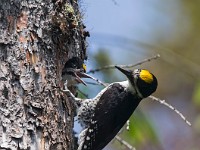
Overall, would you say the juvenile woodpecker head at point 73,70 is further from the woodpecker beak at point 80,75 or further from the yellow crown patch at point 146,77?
the yellow crown patch at point 146,77

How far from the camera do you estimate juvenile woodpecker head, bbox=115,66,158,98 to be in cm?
527

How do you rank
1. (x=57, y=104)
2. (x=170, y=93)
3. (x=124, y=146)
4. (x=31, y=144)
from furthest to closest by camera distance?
(x=170, y=93) < (x=124, y=146) < (x=57, y=104) < (x=31, y=144)

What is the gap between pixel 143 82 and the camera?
5297mm

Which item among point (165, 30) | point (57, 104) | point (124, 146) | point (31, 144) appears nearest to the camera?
point (31, 144)

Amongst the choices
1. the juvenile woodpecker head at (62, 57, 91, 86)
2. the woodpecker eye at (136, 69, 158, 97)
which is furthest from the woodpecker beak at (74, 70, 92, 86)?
the woodpecker eye at (136, 69, 158, 97)

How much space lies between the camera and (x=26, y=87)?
413cm

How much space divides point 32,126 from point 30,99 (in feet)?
0.61

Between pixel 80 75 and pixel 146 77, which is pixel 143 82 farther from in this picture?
pixel 80 75

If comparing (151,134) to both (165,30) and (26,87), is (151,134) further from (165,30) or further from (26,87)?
(165,30)

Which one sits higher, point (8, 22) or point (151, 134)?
point (8, 22)

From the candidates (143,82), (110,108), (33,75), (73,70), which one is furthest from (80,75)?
(33,75)

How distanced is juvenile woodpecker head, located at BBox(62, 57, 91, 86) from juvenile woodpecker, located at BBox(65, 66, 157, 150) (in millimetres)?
201

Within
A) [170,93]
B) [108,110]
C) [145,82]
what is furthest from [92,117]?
[170,93]

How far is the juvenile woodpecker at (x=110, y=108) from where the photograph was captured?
4.97 meters
